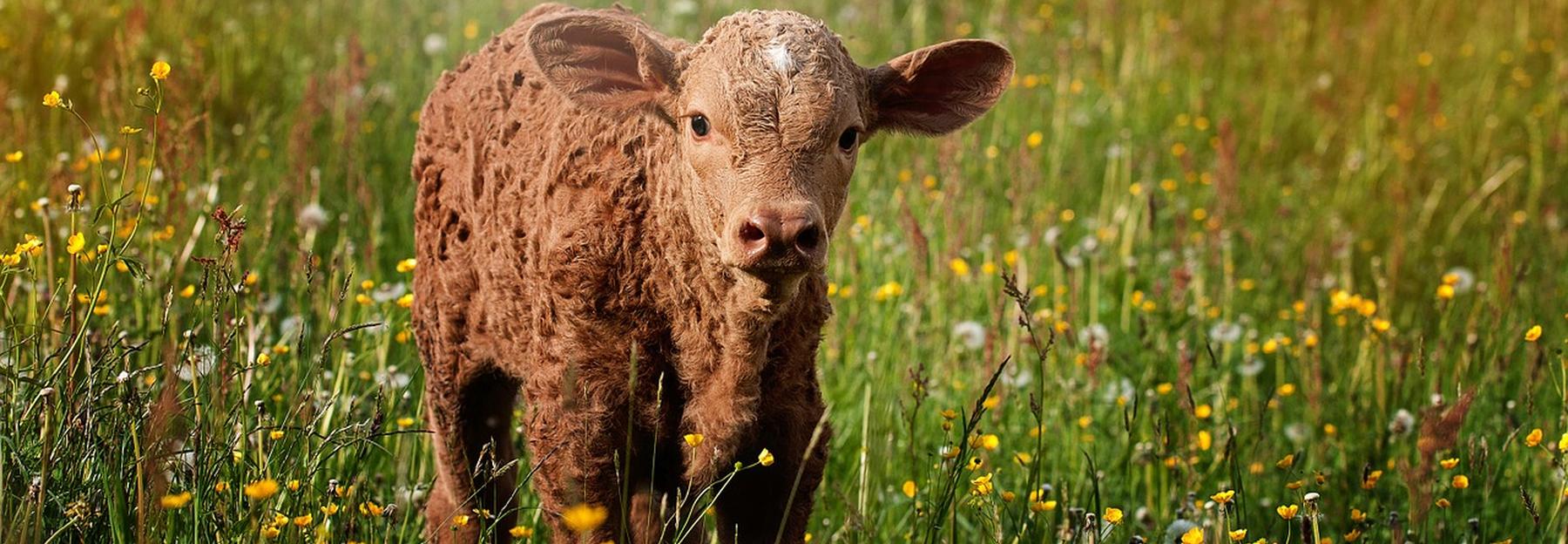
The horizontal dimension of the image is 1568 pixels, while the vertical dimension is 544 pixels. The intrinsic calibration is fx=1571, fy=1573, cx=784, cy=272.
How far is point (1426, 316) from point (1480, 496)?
169 centimetres

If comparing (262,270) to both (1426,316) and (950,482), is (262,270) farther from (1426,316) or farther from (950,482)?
(1426,316)

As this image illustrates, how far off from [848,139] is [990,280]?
96.8 inches

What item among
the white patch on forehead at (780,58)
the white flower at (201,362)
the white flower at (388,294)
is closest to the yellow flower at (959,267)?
the white flower at (388,294)

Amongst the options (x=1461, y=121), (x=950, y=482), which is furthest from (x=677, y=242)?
(x=1461, y=121)

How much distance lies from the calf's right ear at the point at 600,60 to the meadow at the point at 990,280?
2.30ft

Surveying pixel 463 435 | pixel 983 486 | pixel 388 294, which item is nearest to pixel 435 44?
pixel 388 294

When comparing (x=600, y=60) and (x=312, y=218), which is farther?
(x=312, y=218)

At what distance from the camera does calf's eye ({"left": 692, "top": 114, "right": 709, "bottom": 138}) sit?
135 inches

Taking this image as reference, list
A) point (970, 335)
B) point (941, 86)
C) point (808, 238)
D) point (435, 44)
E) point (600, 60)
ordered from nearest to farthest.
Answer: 1. point (808, 238)
2. point (600, 60)
3. point (941, 86)
4. point (970, 335)
5. point (435, 44)

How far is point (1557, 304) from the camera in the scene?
5492 mm

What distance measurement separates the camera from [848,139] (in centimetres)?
347

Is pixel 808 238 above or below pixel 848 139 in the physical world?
below

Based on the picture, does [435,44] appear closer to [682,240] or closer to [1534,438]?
[682,240]

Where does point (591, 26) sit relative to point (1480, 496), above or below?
above
